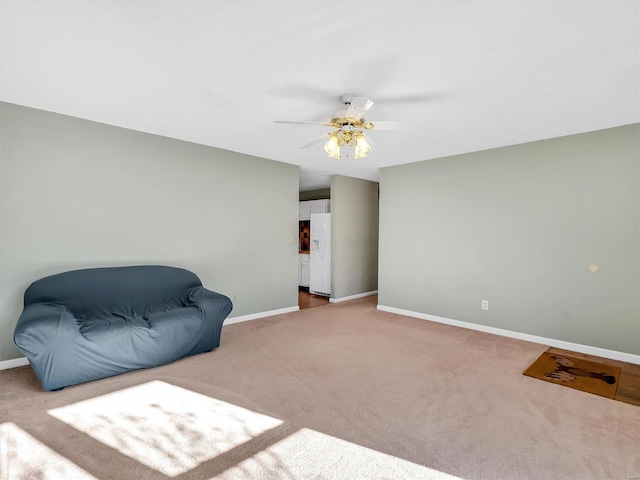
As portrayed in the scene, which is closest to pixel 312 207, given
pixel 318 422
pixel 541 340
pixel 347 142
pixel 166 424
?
pixel 347 142

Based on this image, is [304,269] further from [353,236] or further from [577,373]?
[577,373]

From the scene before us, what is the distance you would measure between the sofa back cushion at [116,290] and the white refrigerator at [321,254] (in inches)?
118

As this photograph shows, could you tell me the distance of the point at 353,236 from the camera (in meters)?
6.62

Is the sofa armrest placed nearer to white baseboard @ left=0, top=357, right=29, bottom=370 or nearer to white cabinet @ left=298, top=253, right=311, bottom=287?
white baseboard @ left=0, top=357, right=29, bottom=370

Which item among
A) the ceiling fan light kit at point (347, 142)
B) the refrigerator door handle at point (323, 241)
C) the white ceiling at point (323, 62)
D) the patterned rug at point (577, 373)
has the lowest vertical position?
the patterned rug at point (577, 373)

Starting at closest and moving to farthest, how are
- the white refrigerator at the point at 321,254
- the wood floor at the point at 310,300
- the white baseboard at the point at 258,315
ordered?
1. the white baseboard at the point at 258,315
2. the wood floor at the point at 310,300
3. the white refrigerator at the point at 321,254

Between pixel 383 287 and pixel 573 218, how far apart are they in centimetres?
284

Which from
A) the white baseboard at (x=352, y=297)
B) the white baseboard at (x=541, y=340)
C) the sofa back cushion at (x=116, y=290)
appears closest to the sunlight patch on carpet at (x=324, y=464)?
the sofa back cushion at (x=116, y=290)

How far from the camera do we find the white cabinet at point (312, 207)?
22.4 feet

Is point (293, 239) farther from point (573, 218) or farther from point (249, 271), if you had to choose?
point (573, 218)

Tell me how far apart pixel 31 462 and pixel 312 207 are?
19.3 feet

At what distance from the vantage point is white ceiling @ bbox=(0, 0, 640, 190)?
1806mm

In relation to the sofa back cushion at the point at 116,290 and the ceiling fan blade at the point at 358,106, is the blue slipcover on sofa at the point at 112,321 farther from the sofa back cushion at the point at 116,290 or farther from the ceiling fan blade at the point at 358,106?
Result: the ceiling fan blade at the point at 358,106

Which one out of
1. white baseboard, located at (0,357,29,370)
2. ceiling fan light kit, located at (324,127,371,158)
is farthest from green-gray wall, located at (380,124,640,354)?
white baseboard, located at (0,357,29,370)
